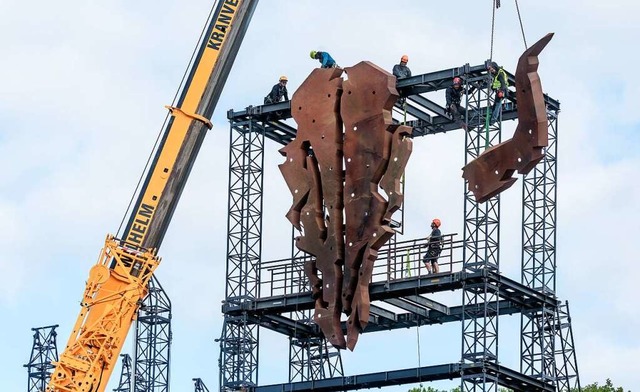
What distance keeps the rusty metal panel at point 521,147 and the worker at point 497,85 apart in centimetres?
1090

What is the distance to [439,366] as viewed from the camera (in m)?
60.9

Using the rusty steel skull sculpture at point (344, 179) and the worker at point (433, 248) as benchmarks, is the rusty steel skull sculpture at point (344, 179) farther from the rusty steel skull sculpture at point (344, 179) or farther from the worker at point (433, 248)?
the worker at point (433, 248)

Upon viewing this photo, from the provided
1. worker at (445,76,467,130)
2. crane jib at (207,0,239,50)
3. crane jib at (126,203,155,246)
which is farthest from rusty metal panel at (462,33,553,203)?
crane jib at (207,0,239,50)

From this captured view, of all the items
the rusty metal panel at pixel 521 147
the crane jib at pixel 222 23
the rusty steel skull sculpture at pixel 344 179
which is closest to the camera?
the rusty metal panel at pixel 521 147

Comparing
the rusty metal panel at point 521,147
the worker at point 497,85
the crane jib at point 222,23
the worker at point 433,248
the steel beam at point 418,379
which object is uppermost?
the crane jib at point 222,23

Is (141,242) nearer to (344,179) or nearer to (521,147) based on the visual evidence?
(344,179)

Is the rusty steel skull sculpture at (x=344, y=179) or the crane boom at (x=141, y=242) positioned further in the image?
the crane boom at (x=141, y=242)

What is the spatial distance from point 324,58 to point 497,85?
479 cm

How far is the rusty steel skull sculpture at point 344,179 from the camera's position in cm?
5619

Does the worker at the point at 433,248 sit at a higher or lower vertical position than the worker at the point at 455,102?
lower

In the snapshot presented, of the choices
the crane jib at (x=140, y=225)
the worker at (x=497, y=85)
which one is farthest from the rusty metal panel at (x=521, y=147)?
the crane jib at (x=140, y=225)

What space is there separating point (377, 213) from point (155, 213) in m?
7.66

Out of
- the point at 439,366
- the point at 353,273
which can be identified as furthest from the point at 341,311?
the point at 439,366

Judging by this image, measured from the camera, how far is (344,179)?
57.3 metres
